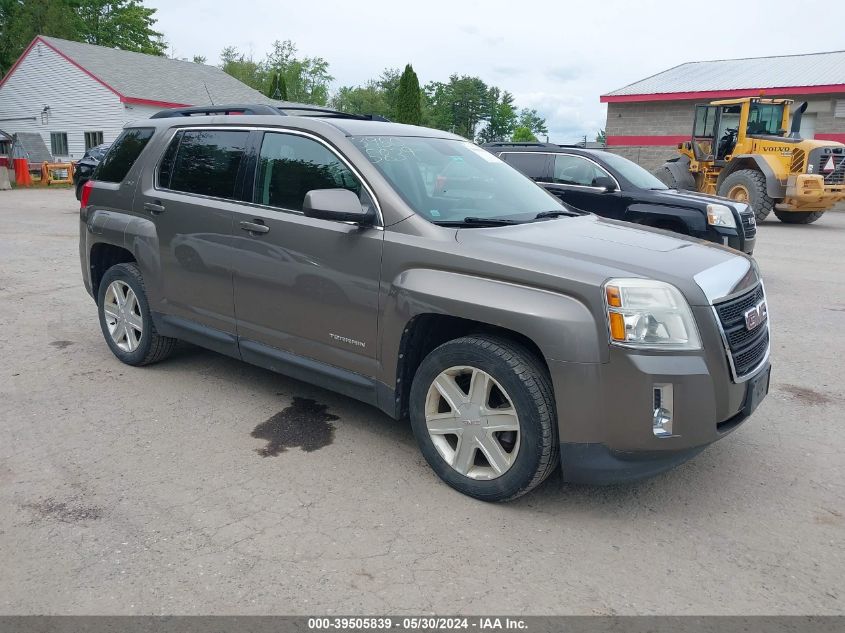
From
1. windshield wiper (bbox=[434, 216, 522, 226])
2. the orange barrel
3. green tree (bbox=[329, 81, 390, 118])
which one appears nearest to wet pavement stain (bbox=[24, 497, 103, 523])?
windshield wiper (bbox=[434, 216, 522, 226])

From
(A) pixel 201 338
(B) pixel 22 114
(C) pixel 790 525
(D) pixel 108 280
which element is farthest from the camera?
(B) pixel 22 114

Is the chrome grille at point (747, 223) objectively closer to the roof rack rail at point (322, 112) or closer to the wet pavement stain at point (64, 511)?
the roof rack rail at point (322, 112)

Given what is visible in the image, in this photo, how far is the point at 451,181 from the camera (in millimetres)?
4234

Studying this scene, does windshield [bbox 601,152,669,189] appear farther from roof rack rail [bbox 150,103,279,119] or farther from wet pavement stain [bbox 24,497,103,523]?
wet pavement stain [bbox 24,497,103,523]

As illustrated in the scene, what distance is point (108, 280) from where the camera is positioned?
548cm

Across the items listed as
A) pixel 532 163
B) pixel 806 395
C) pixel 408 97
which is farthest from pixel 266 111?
pixel 408 97

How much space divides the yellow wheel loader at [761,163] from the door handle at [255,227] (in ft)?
48.1

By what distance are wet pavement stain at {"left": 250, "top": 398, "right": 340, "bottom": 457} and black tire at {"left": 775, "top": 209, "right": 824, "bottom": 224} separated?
53.3 feet

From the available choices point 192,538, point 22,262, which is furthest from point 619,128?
point 192,538

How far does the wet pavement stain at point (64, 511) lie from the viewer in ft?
10.8

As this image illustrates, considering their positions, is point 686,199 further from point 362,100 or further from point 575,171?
point 362,100

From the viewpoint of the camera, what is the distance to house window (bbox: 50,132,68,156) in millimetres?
35062
